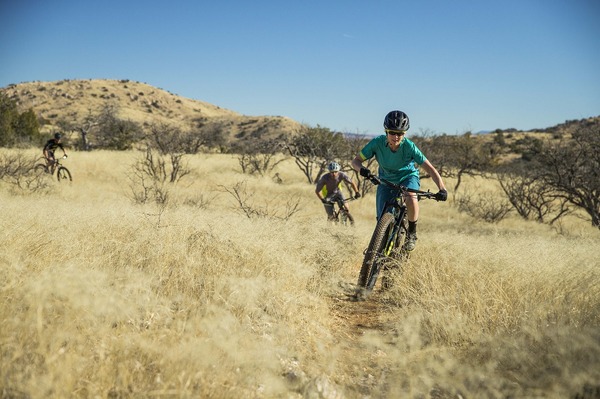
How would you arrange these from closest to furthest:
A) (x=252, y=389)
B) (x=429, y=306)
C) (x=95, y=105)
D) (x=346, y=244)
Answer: (x=252, y=389) → (x=429, y=306) → (x=346, y=244) → (x=95, y=105)

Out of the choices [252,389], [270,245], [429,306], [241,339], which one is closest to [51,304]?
[241,339]

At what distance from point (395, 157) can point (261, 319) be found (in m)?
2.89

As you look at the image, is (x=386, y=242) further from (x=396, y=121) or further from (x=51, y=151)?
(x=51, y=151)

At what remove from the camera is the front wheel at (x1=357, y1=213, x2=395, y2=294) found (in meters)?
4.43

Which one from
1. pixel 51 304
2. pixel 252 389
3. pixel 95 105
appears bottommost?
pixel 252 389

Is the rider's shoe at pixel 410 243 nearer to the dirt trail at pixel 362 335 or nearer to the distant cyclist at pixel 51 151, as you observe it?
the dirt trail at pixel 362 335

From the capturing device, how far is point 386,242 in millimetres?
4703

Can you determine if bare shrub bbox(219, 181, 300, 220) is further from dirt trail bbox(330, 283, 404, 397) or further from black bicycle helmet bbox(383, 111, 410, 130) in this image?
black bicycle helmet bbox(383, 111, 410, 130)

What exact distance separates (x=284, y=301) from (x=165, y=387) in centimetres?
167

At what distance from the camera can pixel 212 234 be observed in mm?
4363

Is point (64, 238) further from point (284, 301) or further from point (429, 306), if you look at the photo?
point (429, 306)

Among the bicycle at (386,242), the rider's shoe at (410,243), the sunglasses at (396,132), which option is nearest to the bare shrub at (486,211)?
Result: the bicycle at (386,242)

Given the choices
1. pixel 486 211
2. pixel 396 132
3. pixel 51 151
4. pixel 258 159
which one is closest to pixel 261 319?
pixel 396 132

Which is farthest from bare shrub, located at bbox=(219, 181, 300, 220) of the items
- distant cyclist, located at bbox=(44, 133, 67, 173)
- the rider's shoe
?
distant cyclist, located at bbox=(44, 133, 67, 173)
